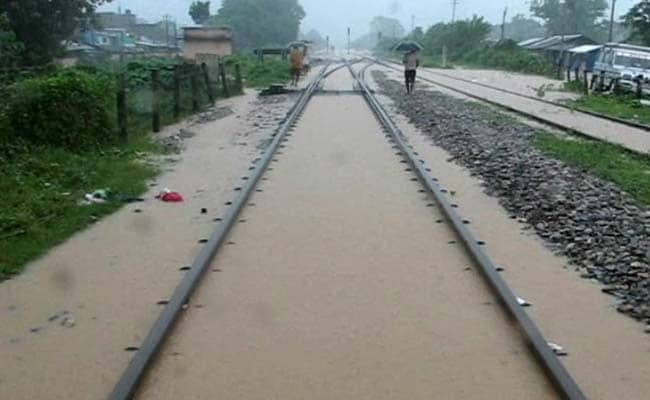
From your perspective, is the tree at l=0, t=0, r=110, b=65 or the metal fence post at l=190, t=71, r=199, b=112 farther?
the tree at l=0, t=0, r=110, b=65

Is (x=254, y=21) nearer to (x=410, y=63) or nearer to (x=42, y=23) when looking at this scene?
(x=42, y=23)

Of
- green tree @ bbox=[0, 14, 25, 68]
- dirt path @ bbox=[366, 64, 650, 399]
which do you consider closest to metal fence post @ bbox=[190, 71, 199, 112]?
green tree @ bbox=[0, 14, 25, 68]

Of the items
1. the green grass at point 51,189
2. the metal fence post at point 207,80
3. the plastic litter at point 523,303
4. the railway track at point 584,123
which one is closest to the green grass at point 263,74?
the metal fence post at point 207,80

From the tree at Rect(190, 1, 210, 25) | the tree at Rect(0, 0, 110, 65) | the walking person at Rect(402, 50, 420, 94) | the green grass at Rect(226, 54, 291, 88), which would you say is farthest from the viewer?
the tree at Rect(190, 1, 210, 25)

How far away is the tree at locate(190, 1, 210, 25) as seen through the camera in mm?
78062

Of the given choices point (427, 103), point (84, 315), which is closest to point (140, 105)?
point (427, 103)

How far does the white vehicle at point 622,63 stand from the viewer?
3105 centimetres

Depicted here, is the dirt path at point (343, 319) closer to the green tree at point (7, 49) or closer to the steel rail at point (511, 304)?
the steel rail at point (511, 304)

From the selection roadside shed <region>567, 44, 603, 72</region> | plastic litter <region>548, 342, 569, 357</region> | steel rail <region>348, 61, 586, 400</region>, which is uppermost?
roadside shed <region>567, 44, 603, 72</region>

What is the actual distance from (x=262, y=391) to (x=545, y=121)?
1616cm

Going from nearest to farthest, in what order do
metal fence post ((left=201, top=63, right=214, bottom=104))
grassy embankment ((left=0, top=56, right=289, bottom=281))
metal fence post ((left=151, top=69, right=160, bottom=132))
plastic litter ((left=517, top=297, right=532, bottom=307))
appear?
1. plastic litter ((left=517, top=297, right=532, bottom=307))
2. grassy embankment ((left=0, top=56, right=289, bottom=281))
3. metal fence post ((left=151, top=69, right=160, bottom=132))
4. metal fence post ((left=201, top=63, right=214, bottom=104))

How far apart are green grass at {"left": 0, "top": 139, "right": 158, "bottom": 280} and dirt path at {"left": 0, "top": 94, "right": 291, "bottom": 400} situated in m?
0.20

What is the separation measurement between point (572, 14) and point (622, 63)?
60.2m

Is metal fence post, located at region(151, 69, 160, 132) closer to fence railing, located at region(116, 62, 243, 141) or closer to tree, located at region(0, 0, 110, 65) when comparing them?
fence railing, located at region(116, 62, 243, 141)
